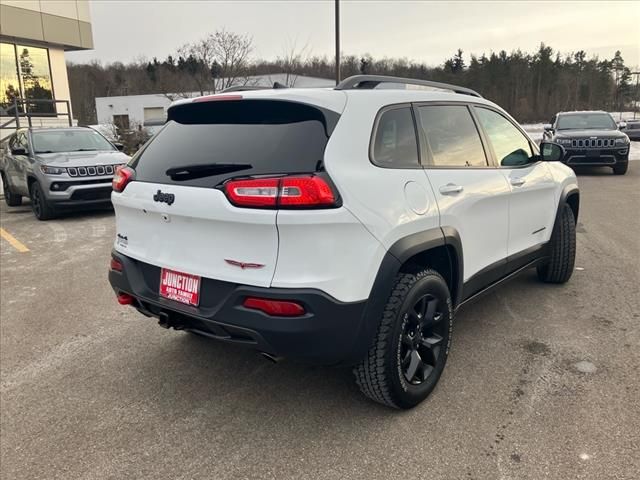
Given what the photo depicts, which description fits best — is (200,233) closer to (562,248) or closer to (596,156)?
(562,248)

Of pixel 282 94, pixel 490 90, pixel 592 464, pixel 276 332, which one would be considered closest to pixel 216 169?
pixel 282 94

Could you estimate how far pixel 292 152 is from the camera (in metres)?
2.46

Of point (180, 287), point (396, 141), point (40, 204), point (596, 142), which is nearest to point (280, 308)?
point (180, 287)

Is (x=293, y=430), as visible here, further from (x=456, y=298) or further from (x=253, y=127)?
(x=253, y=127)

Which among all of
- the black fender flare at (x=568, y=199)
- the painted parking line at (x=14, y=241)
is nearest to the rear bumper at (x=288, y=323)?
the black fender flare at (x=568, y=199)

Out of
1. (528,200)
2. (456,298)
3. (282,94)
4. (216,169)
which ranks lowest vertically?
(456,298)

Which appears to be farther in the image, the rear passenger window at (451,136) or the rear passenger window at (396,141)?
the rear passenger window at (451,136)

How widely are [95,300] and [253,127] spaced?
121 inches

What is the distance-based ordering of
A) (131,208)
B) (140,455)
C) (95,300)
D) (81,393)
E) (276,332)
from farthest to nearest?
1. (95,300)
2. (81,393)
3. (131,208)
4. (140,455)
5. (276,332)

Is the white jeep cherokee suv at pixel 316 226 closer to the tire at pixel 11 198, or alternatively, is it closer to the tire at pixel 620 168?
the tire at pixel 11 198

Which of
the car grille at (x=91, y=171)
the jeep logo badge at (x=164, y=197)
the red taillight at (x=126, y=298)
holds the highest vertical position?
the jeep logo badge at (x=164, y=197)

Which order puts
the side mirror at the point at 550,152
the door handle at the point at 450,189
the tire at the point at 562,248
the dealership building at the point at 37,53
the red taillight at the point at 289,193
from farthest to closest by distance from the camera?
the dealership building at the point at 37,53 < the tire at the point at 562,248 < the side mirror at the point at 550,152 < the door handle at the point at 450,189 < the red taillight at the point at 289,193

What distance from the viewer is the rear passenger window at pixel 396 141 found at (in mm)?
2725

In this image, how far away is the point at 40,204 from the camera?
898cm
